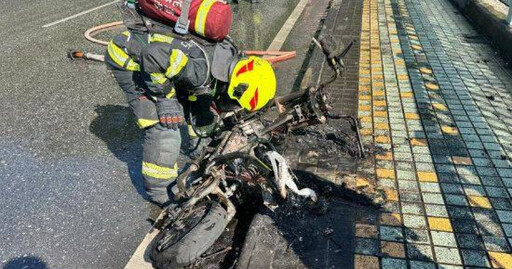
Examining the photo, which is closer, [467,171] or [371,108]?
[467,171]

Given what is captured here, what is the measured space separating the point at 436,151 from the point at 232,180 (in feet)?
6.78

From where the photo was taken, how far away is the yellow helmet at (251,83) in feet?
9.89

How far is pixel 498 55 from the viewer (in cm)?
633

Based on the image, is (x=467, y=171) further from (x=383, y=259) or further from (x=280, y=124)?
(x=280, y=124)

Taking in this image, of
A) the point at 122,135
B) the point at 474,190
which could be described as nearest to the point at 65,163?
the point at 122,135

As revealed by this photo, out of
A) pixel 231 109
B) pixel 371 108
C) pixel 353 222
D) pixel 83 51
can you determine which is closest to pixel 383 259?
pixel 353 222

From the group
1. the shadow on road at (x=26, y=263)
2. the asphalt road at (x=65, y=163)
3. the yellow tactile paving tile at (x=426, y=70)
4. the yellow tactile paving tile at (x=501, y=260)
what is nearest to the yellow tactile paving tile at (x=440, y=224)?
the yellow tactile paving tile at (x=501, y=260)

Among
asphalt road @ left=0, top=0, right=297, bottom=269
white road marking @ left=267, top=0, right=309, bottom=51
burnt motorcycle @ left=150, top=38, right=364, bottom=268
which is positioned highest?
burnt motorcycle @ left=150, top=38, right=364, bottom=268

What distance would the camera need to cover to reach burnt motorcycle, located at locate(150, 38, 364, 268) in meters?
2.76

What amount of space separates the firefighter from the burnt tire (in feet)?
2.07

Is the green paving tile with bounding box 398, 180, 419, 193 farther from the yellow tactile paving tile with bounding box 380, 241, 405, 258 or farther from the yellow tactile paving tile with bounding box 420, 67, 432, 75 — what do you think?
the yellow tactile paving tile with bounding box 420, 67, 432, 75

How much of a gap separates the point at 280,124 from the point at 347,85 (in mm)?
2009

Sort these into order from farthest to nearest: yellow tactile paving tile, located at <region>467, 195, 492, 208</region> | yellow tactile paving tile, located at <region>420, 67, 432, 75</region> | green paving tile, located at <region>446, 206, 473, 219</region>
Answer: yellow tactile paving tile, located at <region>420, 67, 432, 75</region>, yellow tactile paving tile, located at <region>467, 195, 492, 208</region>, green paving tile, located at <region>446, 206, 473, 219</region>

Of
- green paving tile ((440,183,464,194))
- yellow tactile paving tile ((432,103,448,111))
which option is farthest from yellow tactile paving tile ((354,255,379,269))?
yellow tactile paving tile ((432,103,448,111))
